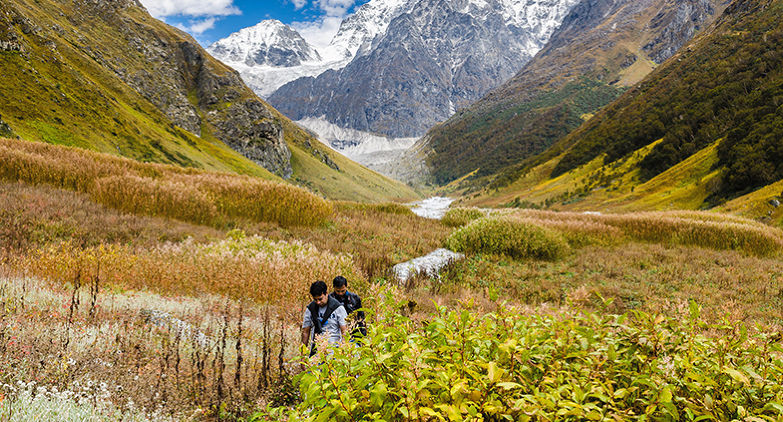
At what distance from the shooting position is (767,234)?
12500 millimetres

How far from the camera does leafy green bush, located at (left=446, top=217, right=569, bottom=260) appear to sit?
42.8ft

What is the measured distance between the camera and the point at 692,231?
1395cm

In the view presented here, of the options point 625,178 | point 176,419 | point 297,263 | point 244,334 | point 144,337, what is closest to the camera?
point 176,419

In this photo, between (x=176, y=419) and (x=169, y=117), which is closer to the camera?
(x=176, y=419)

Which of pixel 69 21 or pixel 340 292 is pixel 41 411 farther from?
pixel 69 21

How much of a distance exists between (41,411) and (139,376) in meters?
0.77

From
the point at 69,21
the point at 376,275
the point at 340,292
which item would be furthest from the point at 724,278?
the point at 69,21

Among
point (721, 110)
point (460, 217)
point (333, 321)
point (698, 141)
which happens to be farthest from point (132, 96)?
point (721, 110)

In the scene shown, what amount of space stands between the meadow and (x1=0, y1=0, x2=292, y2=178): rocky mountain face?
22.4 m

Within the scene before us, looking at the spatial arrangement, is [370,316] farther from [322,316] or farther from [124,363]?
[124,363]

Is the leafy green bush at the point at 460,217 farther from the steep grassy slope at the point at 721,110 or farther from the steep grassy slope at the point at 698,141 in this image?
the steep grassy slope at the point at 721,110

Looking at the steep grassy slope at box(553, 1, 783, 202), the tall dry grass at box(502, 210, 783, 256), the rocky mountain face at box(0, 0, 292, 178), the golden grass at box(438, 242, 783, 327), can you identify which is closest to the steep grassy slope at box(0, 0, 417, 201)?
the rocky mountain face at box(0, 0, 292, 178)

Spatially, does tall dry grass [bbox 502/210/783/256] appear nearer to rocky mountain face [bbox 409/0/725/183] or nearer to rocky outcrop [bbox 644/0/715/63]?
rocky mountain face [bbox 409/0/725/183]

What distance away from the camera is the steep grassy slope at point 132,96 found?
1053 inches
